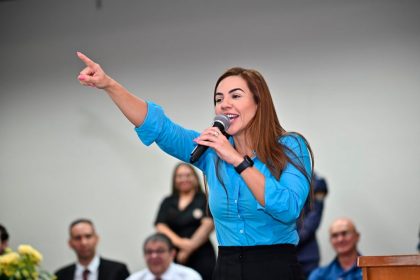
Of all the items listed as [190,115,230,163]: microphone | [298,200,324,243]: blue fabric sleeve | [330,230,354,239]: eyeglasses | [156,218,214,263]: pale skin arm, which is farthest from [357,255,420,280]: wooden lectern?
[156,218,214,263]: pale skin arm

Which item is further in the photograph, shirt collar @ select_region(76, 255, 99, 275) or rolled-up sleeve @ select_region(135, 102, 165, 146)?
shirt collar @ select_region(76, 255, 99, 275)

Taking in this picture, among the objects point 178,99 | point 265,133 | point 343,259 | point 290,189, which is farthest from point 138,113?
point 178,99

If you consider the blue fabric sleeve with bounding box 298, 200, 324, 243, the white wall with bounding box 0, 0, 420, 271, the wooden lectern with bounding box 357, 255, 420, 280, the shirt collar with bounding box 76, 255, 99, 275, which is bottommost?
the shirt collar with bounding box 76, 255, 99, 275

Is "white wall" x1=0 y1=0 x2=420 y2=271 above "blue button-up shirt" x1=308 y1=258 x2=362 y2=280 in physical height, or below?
above

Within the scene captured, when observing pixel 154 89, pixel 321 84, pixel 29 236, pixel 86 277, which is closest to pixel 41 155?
pixel 29 236

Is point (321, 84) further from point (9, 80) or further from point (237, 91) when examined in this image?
point (237, 91)

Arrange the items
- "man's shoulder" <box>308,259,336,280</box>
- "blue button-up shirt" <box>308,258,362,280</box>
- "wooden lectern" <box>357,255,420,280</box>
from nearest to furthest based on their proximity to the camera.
Result: "wooden lectern" <box>357,255,420,280</box>, "blue button-up shirt" <box>308,258,362,280</box>, "man's shoulder" <box>308,259,336,280</box>

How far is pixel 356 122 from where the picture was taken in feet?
17.7

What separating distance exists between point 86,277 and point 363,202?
7.03ft

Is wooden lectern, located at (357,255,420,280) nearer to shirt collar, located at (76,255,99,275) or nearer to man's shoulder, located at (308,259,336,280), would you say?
man's shoulder, located at (308,259,336,280)

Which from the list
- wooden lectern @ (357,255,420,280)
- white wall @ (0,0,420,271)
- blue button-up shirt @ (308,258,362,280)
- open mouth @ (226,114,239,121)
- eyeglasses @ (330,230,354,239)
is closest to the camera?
wooden lectern @ (357,255,420,280)

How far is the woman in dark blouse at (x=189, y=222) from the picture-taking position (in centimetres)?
489

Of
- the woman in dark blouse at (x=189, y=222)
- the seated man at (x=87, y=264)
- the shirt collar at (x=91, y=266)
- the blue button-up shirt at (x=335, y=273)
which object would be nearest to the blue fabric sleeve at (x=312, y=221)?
the blue button-up shirt at (x=335, y=273)

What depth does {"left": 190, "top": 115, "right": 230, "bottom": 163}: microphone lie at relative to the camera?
2100 millimetres
